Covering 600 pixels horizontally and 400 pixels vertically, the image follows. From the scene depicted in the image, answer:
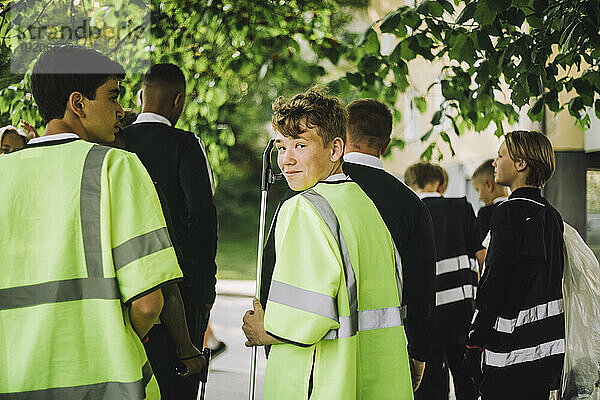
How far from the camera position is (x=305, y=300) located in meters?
1.77

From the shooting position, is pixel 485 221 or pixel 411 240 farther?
pixel 485 221

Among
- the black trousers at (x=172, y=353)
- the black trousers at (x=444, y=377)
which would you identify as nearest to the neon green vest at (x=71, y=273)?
the black trousers at (x=172, y=353)

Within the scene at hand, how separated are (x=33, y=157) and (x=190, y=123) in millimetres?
3321

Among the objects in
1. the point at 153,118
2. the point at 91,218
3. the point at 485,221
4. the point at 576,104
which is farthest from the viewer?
the point at 485,221

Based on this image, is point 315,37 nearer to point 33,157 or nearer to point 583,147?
point 33,157

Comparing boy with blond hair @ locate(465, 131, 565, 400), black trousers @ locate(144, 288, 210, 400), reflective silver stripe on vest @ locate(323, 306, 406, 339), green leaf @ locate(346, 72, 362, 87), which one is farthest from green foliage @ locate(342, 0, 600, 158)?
black trousers @ locate(144, 288, 210, 400)

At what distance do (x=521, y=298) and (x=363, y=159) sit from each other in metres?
0.87

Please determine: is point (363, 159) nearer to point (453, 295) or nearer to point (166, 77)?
point (166, 77)

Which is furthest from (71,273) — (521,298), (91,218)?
(521,298)

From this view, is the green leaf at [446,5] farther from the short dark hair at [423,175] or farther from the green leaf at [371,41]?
the short dark hair at [423,175]

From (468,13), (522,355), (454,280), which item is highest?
(468,13)

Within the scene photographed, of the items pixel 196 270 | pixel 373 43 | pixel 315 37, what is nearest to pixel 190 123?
pixel 315 37

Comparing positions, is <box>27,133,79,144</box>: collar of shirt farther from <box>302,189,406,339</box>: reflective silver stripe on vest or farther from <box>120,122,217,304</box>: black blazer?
<box>120,122,217,304</box>: black blazer

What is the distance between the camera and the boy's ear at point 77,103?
1745 mm
